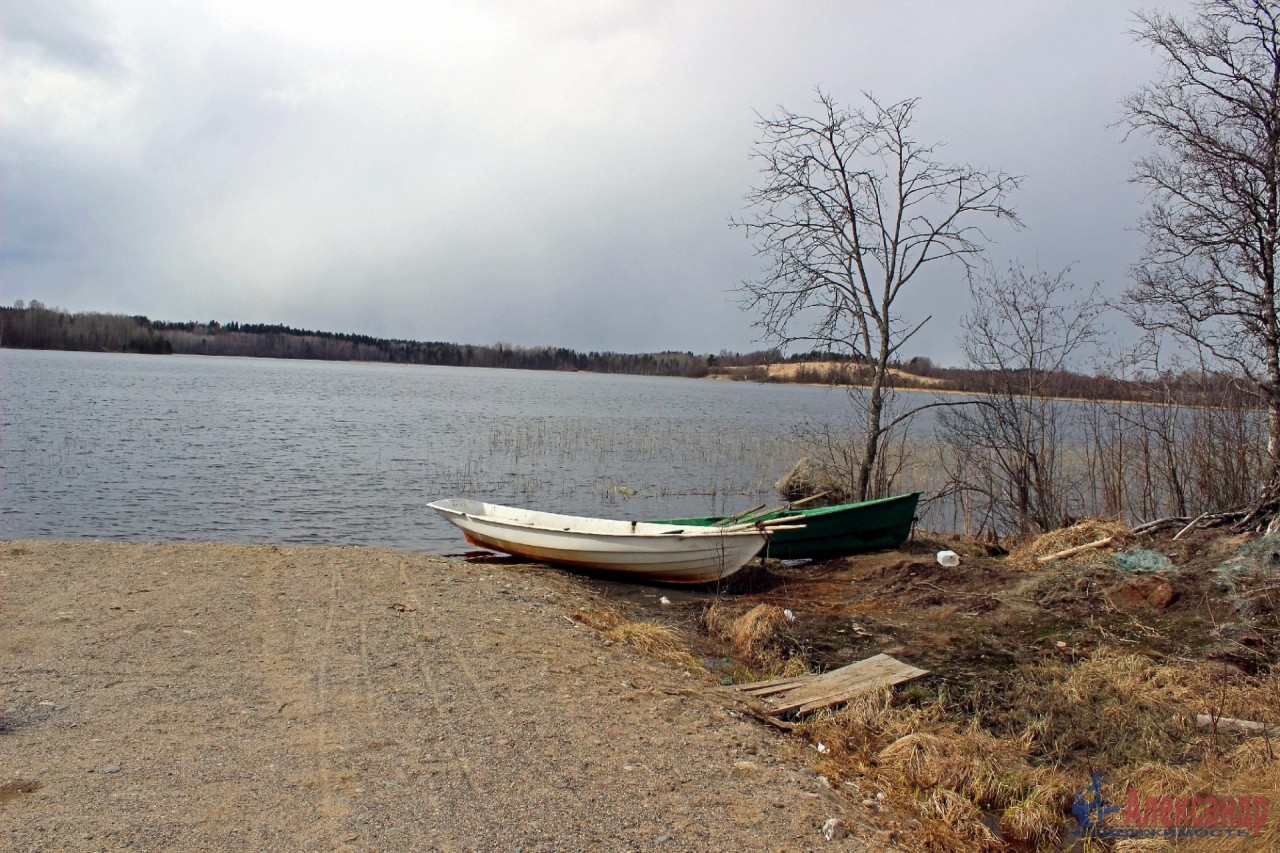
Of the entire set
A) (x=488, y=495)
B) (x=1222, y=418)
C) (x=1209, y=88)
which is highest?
(x=1209, y=88)

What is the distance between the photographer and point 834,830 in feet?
13.7

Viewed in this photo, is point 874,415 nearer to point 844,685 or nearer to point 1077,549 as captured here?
point 1077,549

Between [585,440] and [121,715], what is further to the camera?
[585,440]

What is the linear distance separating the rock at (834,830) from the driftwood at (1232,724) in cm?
265

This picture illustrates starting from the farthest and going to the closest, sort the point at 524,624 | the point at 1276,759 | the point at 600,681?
the point at 524,624 → the point at 600,681 → the point at 1276,759

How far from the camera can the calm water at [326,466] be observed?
15.1 metres

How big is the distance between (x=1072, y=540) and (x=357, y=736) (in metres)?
9.59

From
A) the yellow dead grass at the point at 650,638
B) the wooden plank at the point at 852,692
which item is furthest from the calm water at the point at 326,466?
the wooden plank at the point at 852,692

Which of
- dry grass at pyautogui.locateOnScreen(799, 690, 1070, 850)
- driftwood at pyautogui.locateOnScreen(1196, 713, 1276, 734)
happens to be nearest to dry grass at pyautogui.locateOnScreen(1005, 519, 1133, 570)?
driftwood at pyautogui.locateOnScreen(1196, 713, 1276, 734)

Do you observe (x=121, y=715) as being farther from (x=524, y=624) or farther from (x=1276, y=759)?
(x=1276, y=759)

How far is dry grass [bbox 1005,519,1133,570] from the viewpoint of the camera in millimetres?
10555

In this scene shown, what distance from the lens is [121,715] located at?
4941 millimetres

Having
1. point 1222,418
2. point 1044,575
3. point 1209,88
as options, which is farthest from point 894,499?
point 1209,88

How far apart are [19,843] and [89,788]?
524mm
